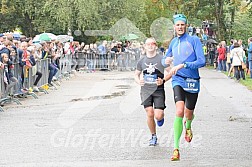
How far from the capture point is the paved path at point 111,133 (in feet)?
29.2

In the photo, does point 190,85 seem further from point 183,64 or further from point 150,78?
point 150,78

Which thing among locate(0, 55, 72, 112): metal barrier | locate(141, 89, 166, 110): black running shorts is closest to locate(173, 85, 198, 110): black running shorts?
locate(141, 89, 166, 110): black running shorts

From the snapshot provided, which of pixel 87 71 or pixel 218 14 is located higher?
pixel 218 14

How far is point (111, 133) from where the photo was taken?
37.7 feet

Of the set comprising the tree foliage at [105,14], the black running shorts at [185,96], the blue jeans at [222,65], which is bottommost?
the blue jeans at [222,65]

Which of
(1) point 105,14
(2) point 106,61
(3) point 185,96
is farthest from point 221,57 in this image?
(3) point 185,96

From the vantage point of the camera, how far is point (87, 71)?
119ft

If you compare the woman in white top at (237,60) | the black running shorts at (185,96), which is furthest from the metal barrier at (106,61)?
the black running shorts at (185,96)

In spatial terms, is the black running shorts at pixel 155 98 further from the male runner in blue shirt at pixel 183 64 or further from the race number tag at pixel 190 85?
the race number tag at pixel 190 85

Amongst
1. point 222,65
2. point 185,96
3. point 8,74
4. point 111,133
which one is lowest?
point 222,65

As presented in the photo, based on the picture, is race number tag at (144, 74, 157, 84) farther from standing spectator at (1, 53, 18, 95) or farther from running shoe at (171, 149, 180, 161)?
standing spectator at (1, 53, 18, 95)

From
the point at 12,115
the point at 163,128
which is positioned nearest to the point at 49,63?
the point at 12,115

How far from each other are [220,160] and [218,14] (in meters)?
40.0

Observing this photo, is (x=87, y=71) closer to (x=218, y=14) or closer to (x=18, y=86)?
(x=218, y=14)
